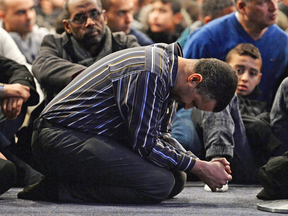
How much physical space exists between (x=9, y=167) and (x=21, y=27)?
7.21ft

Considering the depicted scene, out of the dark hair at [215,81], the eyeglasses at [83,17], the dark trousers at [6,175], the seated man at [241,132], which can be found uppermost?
the eyeglasses at [83,17]

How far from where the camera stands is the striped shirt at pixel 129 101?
6.27 feet

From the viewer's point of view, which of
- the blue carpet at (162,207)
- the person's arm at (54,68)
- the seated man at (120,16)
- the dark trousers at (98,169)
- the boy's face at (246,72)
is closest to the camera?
the blue carpet at (162,207)

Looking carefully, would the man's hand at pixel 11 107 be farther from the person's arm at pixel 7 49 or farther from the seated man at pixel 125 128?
the person's arm at pixel 7 49

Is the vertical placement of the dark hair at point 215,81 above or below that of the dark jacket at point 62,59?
above

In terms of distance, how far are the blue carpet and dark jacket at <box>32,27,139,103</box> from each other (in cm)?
71

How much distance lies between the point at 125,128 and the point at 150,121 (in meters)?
0.22

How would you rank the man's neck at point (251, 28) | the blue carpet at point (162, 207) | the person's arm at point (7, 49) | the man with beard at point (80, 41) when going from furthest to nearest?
the man's neck at point (251, 28) → the person's arm at point (7, 49) → the man with beard at point (80, 41) → the blue carpet at point (162, 207)

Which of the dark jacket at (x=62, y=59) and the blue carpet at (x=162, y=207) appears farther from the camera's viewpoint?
the dark jacket at (x=62, y=59)

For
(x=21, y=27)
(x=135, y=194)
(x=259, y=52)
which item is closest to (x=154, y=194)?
(x=135, y=194)

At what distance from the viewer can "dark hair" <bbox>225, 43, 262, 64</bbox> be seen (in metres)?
3.09

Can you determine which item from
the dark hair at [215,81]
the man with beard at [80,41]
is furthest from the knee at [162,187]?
the man with beard at [80,41]

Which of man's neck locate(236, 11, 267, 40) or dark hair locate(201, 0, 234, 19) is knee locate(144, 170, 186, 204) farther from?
dark hair locate(201, 0, 234, 19)

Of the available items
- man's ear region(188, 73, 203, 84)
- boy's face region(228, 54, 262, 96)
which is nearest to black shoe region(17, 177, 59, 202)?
man's ear region(188, 73, 203, 84)
